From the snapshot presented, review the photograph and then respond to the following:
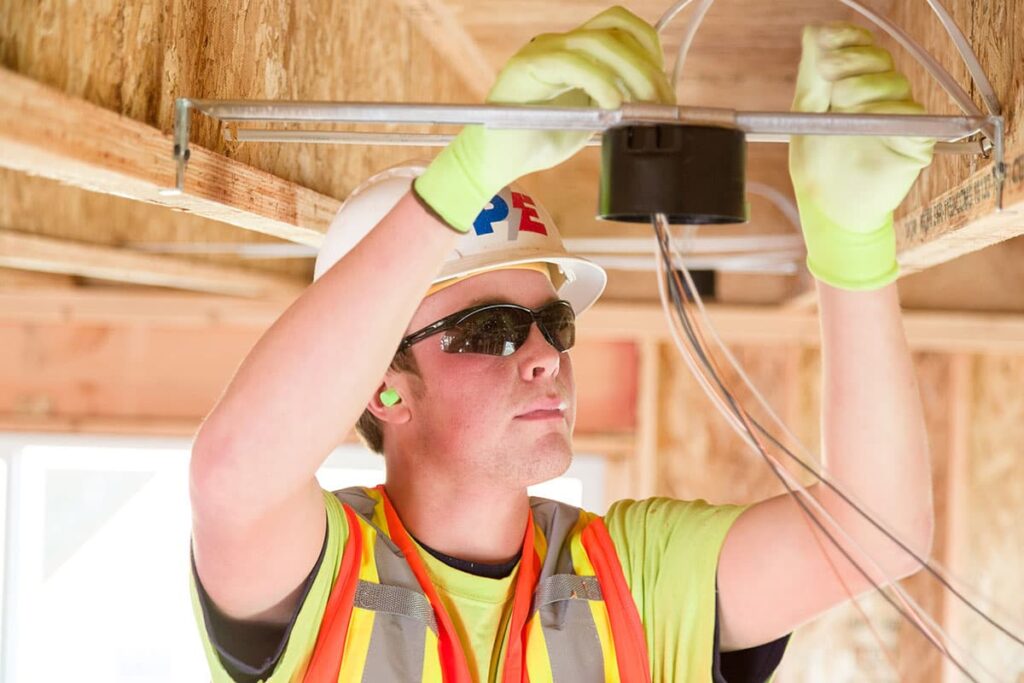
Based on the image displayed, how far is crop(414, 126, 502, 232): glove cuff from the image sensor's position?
1.01 meters

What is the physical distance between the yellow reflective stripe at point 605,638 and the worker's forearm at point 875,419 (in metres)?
0.39

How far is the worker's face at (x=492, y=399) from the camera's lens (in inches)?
61.0

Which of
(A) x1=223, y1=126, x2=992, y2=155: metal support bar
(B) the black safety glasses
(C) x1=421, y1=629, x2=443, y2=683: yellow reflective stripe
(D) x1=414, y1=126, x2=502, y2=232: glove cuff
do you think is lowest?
(C) x1=421, y1=629, x2=443, y2=683: yellow reflective stripe

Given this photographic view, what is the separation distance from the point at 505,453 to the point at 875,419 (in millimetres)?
532

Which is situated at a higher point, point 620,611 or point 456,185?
point 456,185

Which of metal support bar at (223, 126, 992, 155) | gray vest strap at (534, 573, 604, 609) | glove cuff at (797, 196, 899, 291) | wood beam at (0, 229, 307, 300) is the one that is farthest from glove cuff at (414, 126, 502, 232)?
wood beam at (0, 229, 307, 300)

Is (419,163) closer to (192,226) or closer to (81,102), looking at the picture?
(81,102)

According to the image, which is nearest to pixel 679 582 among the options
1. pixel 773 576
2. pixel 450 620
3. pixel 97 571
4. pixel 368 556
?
pixel 773 576

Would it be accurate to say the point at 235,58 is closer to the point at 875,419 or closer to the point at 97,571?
the point at 875,419

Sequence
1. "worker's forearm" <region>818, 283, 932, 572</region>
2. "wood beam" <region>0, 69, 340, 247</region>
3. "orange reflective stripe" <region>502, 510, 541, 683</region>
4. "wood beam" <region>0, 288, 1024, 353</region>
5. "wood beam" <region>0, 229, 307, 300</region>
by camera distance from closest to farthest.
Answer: "wood beam" <region>0, 69, 340, 247</region>, "worker's forearm" <region>818, 283, 932, 572</region>, "orange reflective stripe" <region>502, 510, 541, 683</region>, "wood beam" <region>0, 229, 307, 300</region>, "wood beam" <region>0, 288, 1024, 353</region>

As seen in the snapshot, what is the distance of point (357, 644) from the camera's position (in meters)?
1.42

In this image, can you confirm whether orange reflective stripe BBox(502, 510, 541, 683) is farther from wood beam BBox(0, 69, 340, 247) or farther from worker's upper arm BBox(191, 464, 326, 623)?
wood beam BBox(0, 69, 340, 247)

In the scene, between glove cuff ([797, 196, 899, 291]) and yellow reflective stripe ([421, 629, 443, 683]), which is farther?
yellow reflective stripe ([421, 629, 443, 683])

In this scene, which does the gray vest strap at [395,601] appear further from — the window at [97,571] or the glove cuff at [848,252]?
the window at [97,571]
